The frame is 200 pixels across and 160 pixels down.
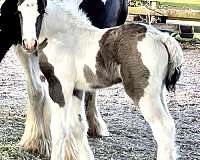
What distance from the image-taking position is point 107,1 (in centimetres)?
494

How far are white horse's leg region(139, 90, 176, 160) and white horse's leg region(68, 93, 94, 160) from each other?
0.69 meters

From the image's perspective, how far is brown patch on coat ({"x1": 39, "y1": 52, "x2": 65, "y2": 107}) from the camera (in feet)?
12.0

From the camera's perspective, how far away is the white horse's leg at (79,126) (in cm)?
390

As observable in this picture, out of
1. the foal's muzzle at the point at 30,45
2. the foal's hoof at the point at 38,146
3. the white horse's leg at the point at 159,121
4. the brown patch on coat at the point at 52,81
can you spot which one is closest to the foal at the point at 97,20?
the foal's hoof at the point at 38,146

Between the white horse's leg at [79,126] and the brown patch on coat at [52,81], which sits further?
the white horse's leg at [79,126]

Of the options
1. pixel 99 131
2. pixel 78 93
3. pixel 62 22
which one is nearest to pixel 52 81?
pixel 78 93

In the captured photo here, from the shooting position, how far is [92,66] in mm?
3576

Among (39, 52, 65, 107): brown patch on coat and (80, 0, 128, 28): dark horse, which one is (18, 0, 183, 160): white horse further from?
(80, 0, 128, 28): dark horse

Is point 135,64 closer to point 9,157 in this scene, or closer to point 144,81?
point 144,81

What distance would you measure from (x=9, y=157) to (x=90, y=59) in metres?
1.14

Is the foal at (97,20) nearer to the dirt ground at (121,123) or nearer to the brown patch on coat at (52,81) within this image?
the dirt ground at (121,123)

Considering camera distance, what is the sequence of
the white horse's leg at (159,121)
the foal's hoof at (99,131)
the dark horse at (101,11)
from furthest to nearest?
1. the foal's hoof at (99,131)
2. the dark horse at (101,11)
3. the white horse's leg at (159,121)

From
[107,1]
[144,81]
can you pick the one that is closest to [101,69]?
[144,81]

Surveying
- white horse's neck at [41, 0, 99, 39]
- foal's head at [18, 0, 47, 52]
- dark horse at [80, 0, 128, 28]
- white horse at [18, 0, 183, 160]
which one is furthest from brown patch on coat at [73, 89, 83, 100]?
dark horse at [80, 0, 128, 28]
